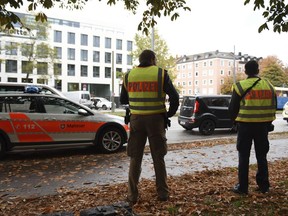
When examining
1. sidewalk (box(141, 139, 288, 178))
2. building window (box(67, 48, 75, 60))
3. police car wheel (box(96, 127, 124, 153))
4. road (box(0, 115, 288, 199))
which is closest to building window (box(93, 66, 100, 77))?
building window (box(67, 48, 75, 60))

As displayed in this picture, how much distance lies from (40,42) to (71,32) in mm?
23683

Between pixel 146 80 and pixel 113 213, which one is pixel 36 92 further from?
pixel 113 213

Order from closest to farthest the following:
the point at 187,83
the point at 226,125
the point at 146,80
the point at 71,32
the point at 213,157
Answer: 1. the point at 146,80
2. the point at 213,157
3. the point at 226,125
4. the point at 71,32
5. the point at 187,83

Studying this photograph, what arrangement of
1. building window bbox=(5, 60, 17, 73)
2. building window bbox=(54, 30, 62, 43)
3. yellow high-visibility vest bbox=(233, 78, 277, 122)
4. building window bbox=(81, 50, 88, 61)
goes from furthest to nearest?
Answer: building window bbox=(81, 50, 88, 61) → building window bbox=(54, 30, 62, 43) → building window bbox=(5, 60, 17, 73) → yellow high-visibility vest bbox=(233, 78, 277, 122)

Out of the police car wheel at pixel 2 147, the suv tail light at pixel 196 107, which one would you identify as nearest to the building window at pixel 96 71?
the suv tail light at pixel 196 107

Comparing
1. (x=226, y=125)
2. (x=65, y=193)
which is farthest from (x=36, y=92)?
(x=226, y=125)

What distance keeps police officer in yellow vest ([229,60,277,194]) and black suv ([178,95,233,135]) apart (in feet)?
31.0

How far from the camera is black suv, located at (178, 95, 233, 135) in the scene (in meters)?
14.0

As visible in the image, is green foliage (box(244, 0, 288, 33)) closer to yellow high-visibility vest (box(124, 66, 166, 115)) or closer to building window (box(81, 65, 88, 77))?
yellow high-visibility vest (box(124, 66, 166, 115))

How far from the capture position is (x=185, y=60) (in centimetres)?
10725

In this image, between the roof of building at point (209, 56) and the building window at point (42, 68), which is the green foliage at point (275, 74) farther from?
the building window at point (42, 68)

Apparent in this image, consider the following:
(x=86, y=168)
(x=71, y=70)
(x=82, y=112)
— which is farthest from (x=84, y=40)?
(x=86, y=168)

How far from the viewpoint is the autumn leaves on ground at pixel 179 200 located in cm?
387

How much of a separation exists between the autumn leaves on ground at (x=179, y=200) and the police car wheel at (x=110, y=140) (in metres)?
3.46
